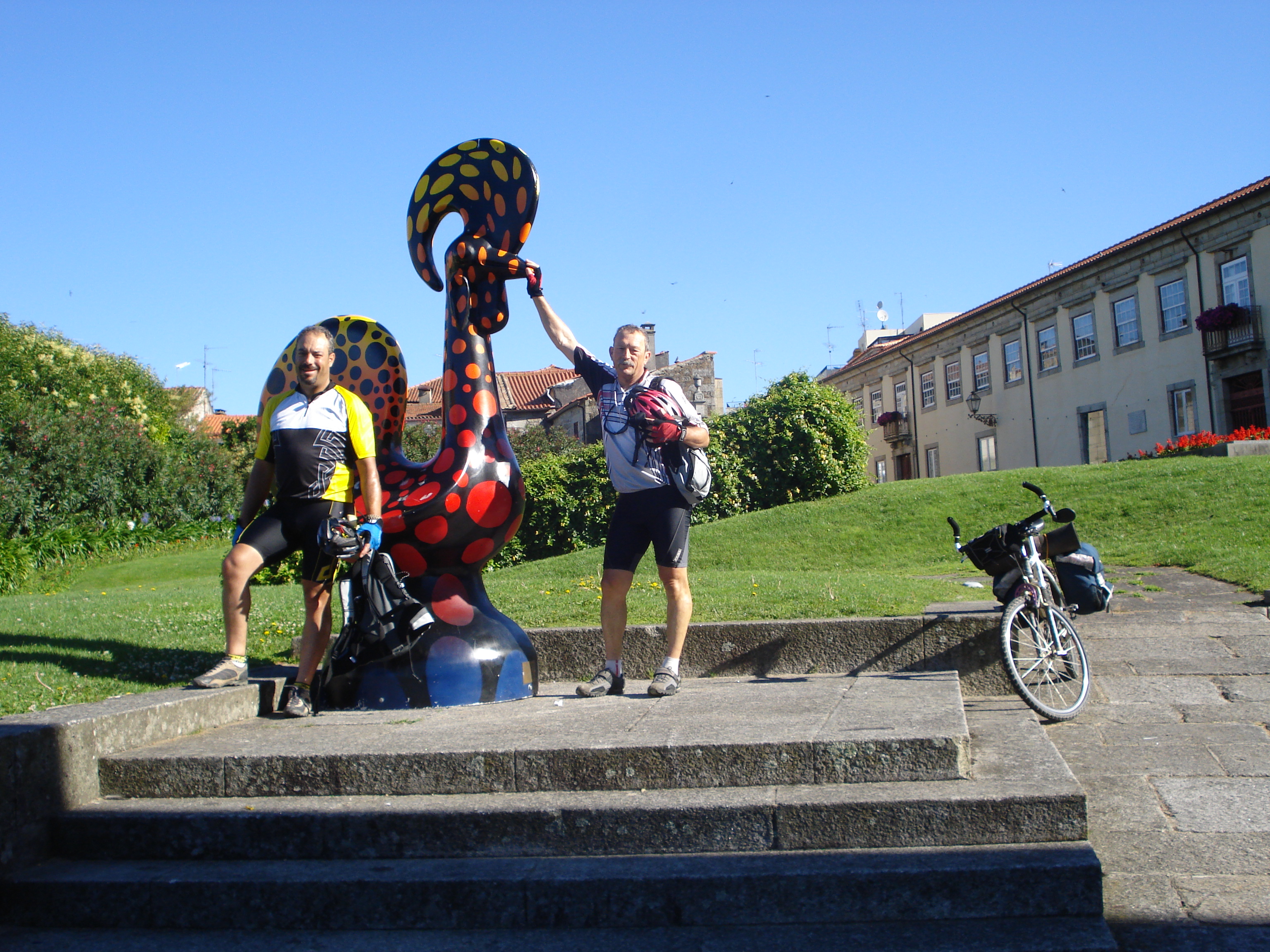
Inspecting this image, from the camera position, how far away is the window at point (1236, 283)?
27766 mm

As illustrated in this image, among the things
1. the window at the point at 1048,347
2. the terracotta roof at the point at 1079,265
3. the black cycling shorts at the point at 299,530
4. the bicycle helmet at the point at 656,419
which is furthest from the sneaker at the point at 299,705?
the window at the point at 1048,347

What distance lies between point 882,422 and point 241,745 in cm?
4599

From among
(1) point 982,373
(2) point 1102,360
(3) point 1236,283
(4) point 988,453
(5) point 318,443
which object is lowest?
(5) point 318,443

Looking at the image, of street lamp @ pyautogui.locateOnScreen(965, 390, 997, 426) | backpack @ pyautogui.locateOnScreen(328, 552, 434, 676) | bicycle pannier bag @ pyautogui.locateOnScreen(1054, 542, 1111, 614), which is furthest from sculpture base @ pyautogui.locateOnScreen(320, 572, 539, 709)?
street lamp @ pyautogui.locateOnScreen(965, 390, 997, 426)

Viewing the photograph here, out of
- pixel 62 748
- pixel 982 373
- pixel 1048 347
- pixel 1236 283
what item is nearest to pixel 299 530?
pixel 62 748

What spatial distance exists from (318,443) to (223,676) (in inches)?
45.7

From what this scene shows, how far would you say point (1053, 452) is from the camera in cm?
3644

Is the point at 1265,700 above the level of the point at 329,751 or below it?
below

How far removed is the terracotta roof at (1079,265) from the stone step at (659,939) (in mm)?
28953

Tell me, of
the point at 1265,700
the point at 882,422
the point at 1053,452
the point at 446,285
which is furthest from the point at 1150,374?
the point at 446,285

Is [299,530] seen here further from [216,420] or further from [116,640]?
[216,420]

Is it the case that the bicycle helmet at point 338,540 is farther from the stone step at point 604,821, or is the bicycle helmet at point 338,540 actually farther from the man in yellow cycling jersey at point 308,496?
the stone step at point 604,821

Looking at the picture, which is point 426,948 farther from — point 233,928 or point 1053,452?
point 1053,452

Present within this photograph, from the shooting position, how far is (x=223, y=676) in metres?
4.68
